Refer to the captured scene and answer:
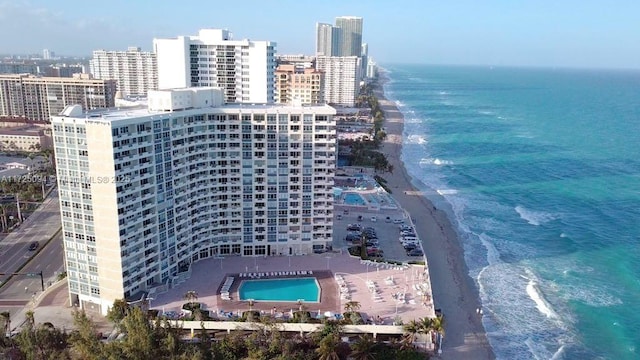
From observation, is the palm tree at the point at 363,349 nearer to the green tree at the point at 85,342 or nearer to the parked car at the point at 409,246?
the green tree at the point at 85,342

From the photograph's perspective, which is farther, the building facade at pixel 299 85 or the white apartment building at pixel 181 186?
the building facade at pixel 299 85

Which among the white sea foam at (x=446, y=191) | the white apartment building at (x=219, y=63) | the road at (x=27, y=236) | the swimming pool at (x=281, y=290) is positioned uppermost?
the white apartment building at (x=219, y=63)

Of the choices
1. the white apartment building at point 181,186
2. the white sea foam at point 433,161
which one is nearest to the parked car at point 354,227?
the white apartment building at point 181,186

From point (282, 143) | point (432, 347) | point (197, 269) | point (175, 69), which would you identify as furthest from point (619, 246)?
point (175, 69)

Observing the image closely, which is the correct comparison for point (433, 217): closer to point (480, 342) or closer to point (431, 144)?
point (480, 342)

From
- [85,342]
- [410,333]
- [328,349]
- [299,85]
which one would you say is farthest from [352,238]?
[299,85]

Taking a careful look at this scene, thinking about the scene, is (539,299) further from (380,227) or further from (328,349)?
(328,349)

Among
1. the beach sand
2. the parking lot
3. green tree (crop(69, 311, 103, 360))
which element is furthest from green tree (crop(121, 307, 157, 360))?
the parking lot

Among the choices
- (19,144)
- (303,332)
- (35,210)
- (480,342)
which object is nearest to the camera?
(303,332)
